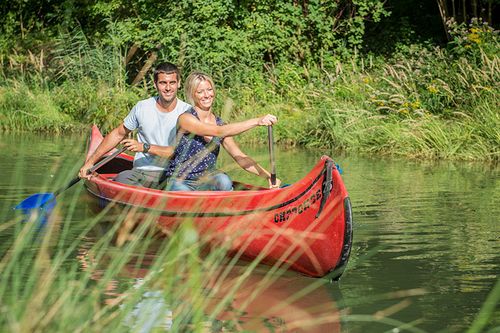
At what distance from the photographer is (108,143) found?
9.55 meters

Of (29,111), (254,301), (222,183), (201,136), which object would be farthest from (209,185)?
(29,111)

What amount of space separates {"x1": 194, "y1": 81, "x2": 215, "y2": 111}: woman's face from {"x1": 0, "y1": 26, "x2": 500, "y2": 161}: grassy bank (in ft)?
19.0

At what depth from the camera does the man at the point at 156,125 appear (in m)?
9.00

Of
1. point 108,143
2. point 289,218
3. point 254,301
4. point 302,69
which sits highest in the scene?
point 302,69

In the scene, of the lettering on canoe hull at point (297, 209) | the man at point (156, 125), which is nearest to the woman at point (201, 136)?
the man at point (156, 125)

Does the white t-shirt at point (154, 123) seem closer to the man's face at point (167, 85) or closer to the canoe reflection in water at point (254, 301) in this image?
the man's face at point (167, 85)

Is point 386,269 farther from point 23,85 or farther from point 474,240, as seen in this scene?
point 23,85

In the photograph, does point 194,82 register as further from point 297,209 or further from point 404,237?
point 404,237

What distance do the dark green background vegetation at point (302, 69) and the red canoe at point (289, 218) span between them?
20.9 feet

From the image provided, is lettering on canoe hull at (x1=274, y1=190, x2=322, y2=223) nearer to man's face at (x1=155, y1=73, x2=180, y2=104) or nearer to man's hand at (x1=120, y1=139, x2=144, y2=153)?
man's hand at (x1=120, y1=139, x2=144, y2=153)

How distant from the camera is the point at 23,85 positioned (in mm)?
19359

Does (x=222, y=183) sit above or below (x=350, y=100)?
below

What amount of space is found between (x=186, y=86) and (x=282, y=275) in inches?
71.2

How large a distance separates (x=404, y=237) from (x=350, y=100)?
844 cm
